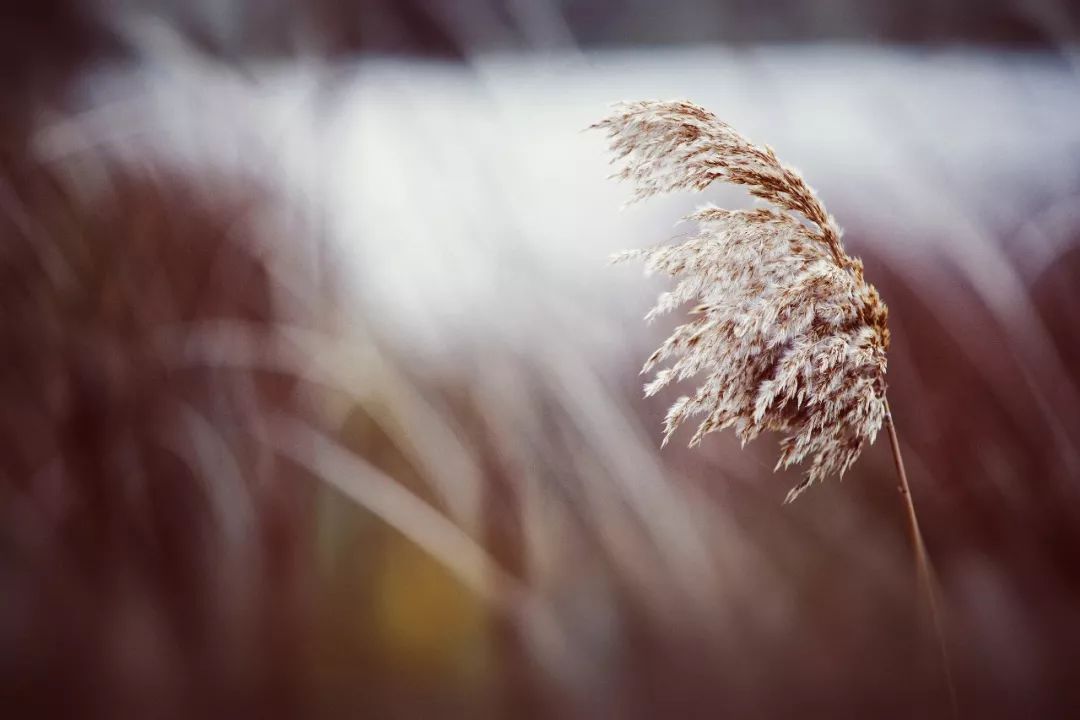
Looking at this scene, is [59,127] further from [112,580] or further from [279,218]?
[112,580]

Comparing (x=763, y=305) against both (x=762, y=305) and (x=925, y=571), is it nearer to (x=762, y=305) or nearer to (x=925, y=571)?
(x=762, y=305)

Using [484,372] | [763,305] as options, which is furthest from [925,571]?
[484,372]

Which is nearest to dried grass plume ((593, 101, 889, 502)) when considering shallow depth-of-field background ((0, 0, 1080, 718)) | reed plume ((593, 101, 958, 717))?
reed plume ((593, 101, 958, 717))

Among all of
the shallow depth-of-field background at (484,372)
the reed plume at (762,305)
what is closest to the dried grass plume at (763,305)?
the reed plume at (762,305)

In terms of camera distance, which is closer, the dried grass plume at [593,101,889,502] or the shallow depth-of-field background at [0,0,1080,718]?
the dried grass plume at [593,101,889,502]

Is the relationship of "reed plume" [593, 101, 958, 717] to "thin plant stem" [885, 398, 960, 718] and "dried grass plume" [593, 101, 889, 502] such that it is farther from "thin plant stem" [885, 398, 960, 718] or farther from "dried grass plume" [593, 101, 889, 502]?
"thin plant stem" [885, 398, 960, 718]

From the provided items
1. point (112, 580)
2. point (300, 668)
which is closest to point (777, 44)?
point (300, 668)
